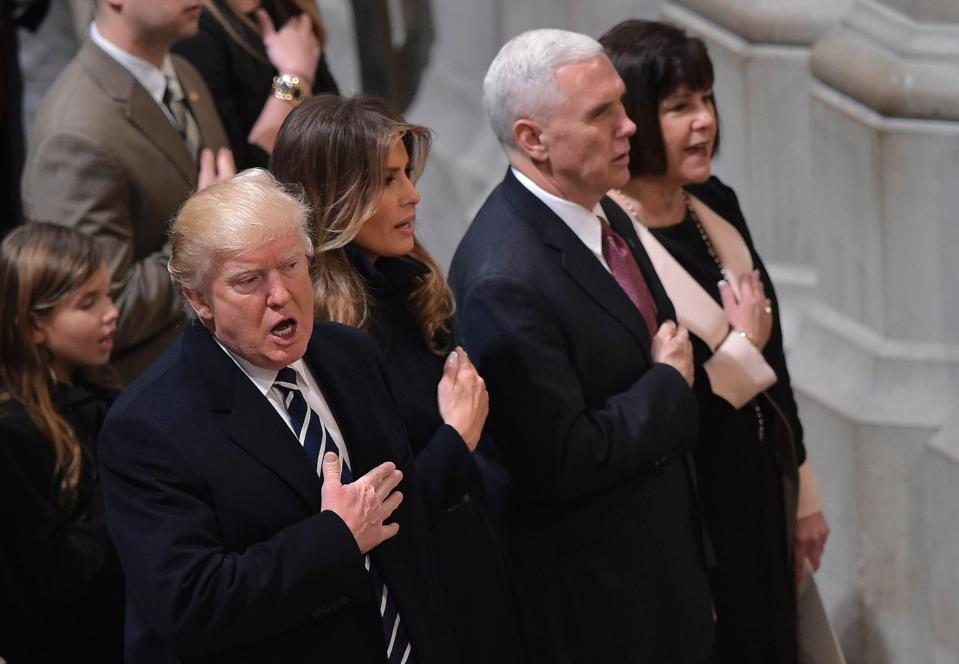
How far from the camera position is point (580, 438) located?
300 centimetres

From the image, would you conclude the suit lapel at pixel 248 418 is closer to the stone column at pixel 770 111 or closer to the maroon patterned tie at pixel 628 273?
the maroon patterned tie at pixel 628 273

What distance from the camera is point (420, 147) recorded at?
2.94 metres

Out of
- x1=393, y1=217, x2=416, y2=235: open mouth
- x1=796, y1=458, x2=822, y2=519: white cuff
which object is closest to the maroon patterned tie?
x1=393, y1=217, x2=416, y2=235: open mouth

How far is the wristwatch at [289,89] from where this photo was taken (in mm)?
4172

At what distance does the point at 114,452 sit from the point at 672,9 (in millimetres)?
3136

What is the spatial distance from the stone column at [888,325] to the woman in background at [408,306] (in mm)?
1793

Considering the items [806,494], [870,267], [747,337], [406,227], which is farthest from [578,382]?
[870,267]

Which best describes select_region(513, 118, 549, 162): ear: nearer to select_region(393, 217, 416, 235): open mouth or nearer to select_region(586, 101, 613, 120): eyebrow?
select_region(586, 101, 613, 120): eyebrow

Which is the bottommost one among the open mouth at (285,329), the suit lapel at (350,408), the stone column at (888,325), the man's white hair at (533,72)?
the stone column at (888,325)

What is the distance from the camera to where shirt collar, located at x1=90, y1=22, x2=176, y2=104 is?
12.5 ft

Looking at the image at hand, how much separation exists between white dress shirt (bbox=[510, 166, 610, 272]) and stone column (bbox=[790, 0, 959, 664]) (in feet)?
4.67

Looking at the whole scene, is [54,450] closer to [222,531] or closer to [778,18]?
[222,531]

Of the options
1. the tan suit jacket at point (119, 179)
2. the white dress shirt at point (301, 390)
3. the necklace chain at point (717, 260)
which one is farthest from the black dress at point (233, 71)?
the white dress shirt at point (301, 390)

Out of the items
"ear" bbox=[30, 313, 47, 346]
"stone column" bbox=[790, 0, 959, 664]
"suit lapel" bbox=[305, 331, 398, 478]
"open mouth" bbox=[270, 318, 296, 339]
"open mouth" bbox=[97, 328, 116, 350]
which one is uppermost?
"open mouth" bbox=[270, 318, 296, 339]
